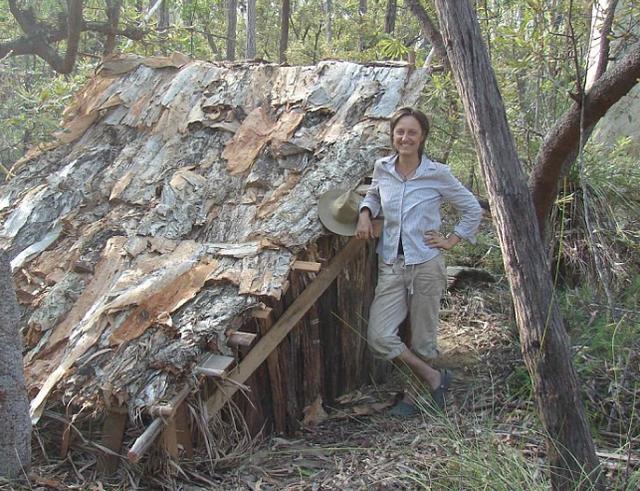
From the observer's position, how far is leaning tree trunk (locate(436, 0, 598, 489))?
301 cm

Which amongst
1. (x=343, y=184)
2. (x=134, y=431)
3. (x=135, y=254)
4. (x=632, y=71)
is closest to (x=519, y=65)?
(x=632, y=71)

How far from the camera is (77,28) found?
8.16m

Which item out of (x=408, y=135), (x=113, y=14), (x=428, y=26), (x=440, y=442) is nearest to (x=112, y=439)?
(x=440, y=442)

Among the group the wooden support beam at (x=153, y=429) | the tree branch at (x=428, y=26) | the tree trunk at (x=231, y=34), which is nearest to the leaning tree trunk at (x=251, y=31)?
the tree trunk at (x=231, y=34)

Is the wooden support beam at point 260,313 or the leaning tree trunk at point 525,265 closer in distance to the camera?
the leaning tree trunk at point 525,265

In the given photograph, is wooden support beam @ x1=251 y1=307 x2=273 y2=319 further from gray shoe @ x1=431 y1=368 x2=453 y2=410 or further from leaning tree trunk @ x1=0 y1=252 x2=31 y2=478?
gray shoe @ x1=431 y1=368 x2=453 y2=410

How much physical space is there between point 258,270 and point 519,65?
96.0 inches

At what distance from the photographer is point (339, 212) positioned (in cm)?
464

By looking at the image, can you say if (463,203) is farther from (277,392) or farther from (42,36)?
(42,36)

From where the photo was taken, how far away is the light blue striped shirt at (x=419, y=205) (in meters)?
4.61

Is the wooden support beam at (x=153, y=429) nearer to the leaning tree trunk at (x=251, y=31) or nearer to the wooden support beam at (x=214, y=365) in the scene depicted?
the wooden support beam at (x=214, y=365)

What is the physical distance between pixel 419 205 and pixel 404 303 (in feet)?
2.18

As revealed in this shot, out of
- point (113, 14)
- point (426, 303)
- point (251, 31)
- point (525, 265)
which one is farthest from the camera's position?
point (251, 31)

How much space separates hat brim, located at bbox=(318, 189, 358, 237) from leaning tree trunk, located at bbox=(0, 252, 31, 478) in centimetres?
185
